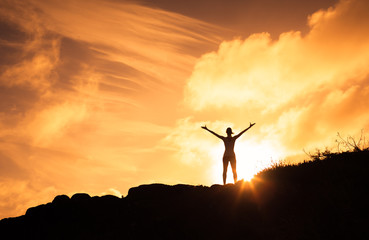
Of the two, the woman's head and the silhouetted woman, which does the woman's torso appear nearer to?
the silhouetted woman

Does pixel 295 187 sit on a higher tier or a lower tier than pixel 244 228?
higher

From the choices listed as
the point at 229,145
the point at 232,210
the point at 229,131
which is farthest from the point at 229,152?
the point at 232,210

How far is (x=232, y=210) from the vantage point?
11562 mm

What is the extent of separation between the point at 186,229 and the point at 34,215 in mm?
8016

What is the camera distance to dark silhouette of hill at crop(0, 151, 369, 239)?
9.88m

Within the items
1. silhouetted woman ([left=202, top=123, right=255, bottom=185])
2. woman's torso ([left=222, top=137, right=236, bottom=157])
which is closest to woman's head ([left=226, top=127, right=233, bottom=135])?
silhouetted woman ([left=202, top=123, right=255, bottom=185])

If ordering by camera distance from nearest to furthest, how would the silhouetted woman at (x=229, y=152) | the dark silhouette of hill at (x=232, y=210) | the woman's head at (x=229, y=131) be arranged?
the dark silhouette of hill at (x=232, y=210) → the silhouetted woman at (x=229, y=152) → the woman's head at (x=229, y=131)

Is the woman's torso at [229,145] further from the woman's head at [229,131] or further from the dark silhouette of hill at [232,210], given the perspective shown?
the dark silhouette of hill at [232,210]

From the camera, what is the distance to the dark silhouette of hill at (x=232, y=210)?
32.4 ft

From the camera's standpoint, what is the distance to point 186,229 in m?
11.0

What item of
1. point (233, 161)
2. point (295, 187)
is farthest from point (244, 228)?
point (233, 161)

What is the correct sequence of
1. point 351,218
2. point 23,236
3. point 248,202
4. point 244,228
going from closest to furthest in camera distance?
point 351,218 < point 244,228 < point 248,202 < point 23,236

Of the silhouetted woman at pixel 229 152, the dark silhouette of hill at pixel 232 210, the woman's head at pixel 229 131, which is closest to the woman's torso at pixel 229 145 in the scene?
the silhouetted woman at pixel 229 152

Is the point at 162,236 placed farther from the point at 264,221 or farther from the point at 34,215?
the point at 34,215
